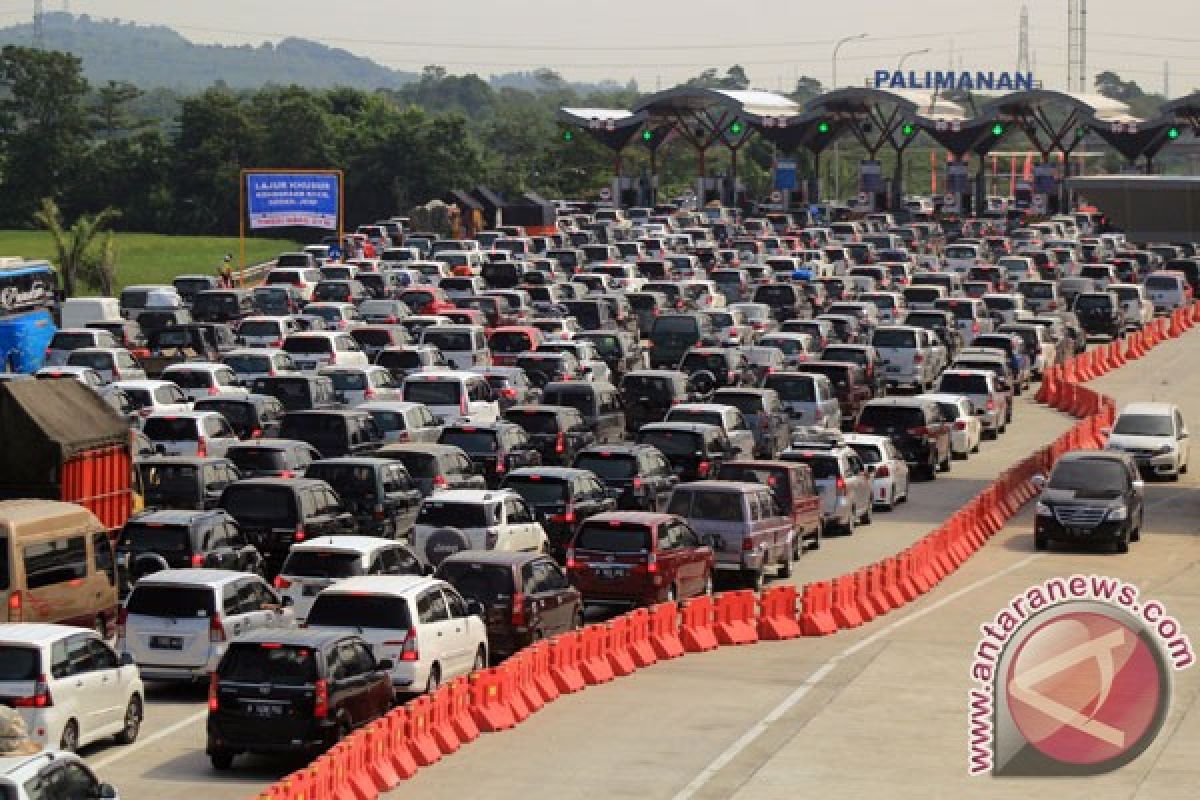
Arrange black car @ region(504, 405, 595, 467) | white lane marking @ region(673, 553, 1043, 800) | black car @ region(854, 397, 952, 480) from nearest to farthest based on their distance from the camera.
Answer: white lane marking @ region(673, 553, 1043, 800) → black car @ region(504, 405, 595, 467) → black car @ region(854, 397, 952, 480)

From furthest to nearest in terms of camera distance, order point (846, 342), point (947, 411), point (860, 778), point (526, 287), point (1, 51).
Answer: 1. point (1, 51)
2. point (526, 287)
3. point (846, 342)
4. point (947, 411)
5. point (860, 778)

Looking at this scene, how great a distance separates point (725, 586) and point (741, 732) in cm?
968

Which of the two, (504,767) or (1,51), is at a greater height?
(1,51)

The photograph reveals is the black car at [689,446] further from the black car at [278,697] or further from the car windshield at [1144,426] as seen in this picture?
the black car at [278,697]

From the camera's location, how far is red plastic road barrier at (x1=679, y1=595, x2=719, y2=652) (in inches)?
1259

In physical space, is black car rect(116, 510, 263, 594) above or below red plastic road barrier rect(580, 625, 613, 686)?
above

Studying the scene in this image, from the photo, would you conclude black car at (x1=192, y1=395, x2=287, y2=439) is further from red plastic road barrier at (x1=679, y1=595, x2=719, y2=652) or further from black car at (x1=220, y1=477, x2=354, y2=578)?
red plastic road barrier at (x1=679, y1=595, x2=719, y2=652)

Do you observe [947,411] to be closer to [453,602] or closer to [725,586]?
[725,586]

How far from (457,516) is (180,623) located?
6.99 metres

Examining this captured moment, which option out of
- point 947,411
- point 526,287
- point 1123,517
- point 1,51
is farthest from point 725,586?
point 1,51

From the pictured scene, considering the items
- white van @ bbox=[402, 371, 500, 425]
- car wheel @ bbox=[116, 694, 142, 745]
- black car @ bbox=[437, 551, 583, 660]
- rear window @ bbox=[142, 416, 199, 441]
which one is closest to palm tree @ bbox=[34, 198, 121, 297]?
white van @ bbox=[402, 371, 500, 425]

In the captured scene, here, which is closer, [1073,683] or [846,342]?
[1073,683]

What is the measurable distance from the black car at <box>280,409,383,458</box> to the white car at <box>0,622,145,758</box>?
16.7 m

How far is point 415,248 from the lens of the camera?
96188 millimetres
